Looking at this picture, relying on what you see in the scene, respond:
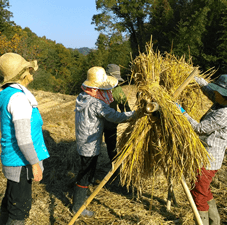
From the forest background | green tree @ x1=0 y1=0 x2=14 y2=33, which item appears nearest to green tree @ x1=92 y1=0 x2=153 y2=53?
the forest background

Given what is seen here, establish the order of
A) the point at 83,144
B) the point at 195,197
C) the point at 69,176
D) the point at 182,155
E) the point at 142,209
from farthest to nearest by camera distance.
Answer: the point at 69,176 → the point at 142,209 → the point at 83,144 → the point at 195,197 → the point at 182,155

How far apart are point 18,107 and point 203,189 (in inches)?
78.0

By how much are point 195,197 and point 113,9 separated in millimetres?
25604

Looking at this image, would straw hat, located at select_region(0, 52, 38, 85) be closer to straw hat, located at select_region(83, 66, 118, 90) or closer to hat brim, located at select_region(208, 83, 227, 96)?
straw hat, located at select_region(83, 66, 118, 90)

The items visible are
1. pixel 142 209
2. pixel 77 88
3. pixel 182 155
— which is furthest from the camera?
pixel 77 88

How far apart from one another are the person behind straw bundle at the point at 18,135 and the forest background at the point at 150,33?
9151 mm

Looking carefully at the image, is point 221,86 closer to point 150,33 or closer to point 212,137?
point 212,137

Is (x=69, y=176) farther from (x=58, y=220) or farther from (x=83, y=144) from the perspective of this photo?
(x=83, y=144)

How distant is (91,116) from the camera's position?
7.90ft

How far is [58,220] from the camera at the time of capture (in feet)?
8.71

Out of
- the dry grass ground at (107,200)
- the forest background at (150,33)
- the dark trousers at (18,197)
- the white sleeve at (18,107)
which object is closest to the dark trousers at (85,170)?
the dry grass ground at (107,200)

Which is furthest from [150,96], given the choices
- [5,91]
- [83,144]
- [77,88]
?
[77,88]

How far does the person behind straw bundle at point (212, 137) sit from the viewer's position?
192 cm

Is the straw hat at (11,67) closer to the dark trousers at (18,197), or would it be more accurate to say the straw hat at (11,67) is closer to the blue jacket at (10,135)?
the blue jacket at (10,135)
